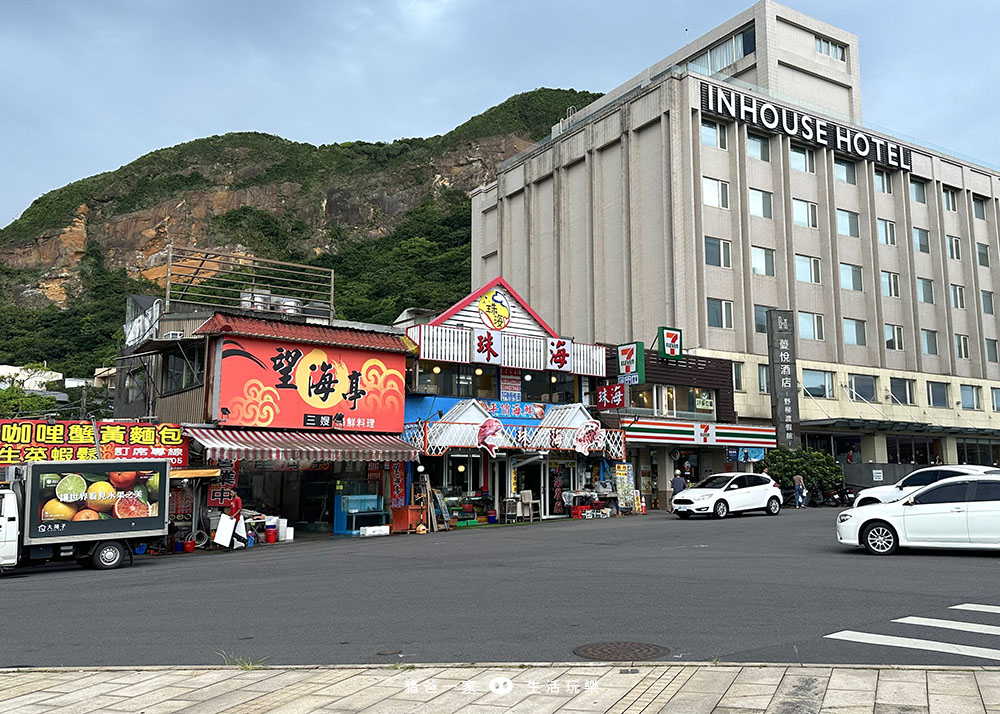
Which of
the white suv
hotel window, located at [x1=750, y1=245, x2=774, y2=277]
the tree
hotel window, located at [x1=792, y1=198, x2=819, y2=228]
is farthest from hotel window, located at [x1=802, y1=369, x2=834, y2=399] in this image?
the white suv

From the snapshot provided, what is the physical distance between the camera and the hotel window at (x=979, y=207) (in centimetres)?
5888

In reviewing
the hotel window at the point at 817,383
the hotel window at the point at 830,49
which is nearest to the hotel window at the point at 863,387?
the hotel window at the point at 817,383

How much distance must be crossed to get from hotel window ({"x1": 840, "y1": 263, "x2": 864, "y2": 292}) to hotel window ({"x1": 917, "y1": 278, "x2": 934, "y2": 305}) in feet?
17.6

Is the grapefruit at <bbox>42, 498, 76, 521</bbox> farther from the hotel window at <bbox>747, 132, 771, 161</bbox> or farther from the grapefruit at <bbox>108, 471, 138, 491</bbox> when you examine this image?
the hotel window at <bbox>747, 132, 771, 161</bbox>

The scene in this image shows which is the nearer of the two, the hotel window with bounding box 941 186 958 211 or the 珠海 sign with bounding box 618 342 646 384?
the 珠海 sign with bounding box 618 342 646 384

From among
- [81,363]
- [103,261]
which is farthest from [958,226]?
[103,261]

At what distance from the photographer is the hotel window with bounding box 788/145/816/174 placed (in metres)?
49.5

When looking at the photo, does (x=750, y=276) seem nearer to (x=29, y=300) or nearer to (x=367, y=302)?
(x=367, y=302)

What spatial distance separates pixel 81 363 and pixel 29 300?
2366 centimetres

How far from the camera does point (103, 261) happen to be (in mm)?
102688

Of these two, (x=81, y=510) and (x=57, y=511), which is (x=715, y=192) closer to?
(x=81, y=510)

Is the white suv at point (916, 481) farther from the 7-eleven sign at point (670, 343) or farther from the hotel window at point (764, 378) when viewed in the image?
the hotel window at point (764, 378)

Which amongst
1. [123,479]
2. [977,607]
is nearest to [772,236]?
[123,479]

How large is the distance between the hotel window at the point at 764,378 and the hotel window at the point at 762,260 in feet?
17.5
